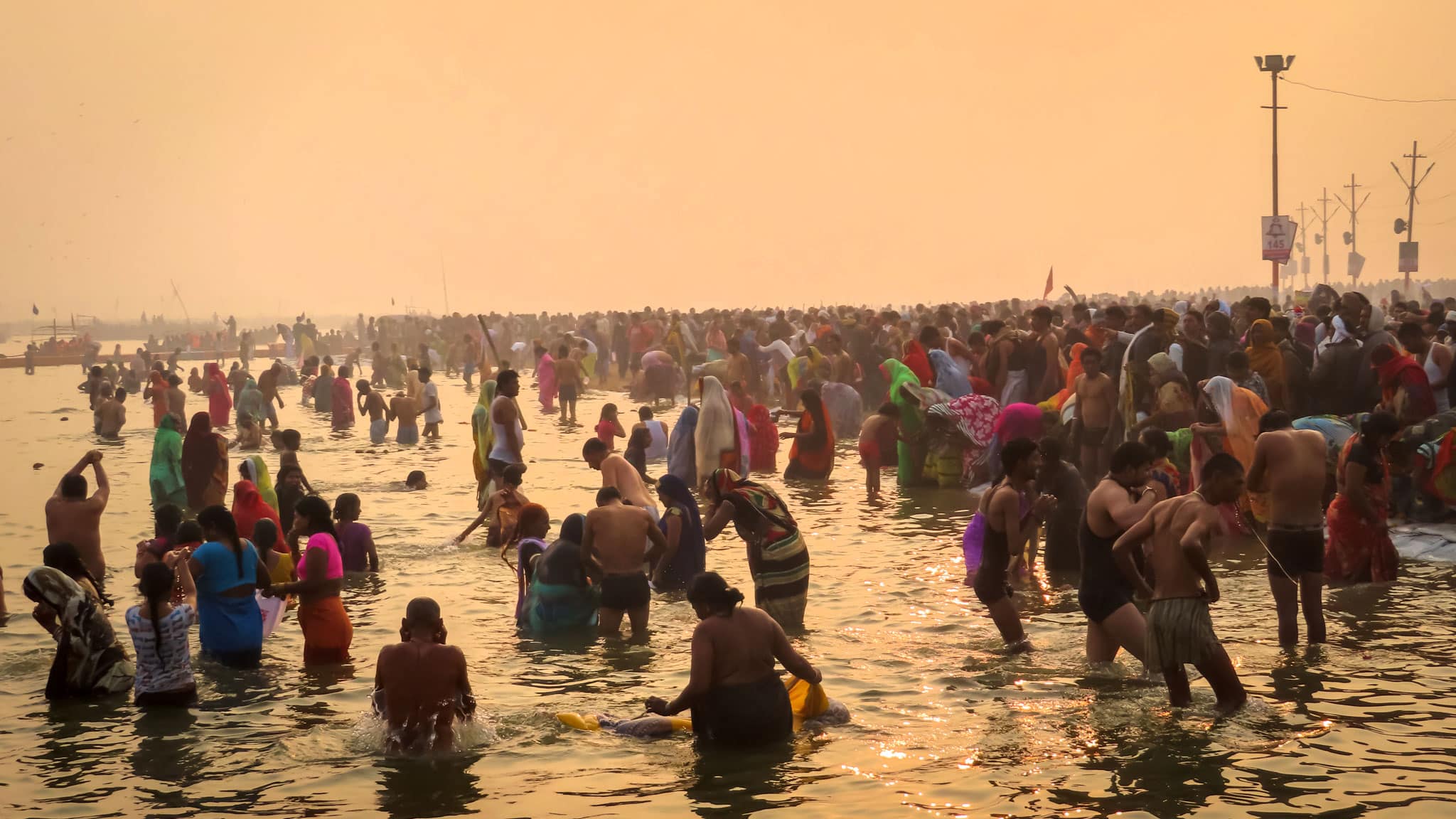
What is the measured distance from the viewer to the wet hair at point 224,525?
9.12 metres

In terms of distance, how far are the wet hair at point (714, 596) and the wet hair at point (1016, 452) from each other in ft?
7.46

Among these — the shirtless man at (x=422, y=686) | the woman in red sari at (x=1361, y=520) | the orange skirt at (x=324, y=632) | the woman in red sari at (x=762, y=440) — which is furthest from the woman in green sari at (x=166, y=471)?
the woman in red sari at (x=1361, y=520)

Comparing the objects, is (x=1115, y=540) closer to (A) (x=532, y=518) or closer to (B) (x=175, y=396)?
(A) (x=532, y=518)

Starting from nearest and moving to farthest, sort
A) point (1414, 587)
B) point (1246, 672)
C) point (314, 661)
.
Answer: point (1246, 672), point (314, 661), point (1414, 587)

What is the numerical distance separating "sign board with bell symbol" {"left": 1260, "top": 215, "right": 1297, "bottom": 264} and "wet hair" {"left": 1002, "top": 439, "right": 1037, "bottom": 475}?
2168 centimetres

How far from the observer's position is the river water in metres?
7.10

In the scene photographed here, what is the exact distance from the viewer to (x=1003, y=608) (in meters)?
9.37

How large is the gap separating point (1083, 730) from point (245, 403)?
20437 millimetres

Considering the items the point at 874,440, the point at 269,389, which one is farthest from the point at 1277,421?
the point at 269,389

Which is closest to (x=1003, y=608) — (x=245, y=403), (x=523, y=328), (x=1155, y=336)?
(x=1155, y=336)

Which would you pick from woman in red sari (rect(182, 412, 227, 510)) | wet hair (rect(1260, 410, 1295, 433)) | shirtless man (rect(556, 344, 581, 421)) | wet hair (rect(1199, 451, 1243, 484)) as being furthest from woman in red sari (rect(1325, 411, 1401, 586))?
shirtless man (rect(556, 344, 581, 421))

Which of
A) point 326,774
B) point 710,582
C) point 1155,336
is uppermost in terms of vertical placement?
point 1155,336

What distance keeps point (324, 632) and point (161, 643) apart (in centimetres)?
132

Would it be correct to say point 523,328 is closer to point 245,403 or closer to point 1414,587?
point 245,403
